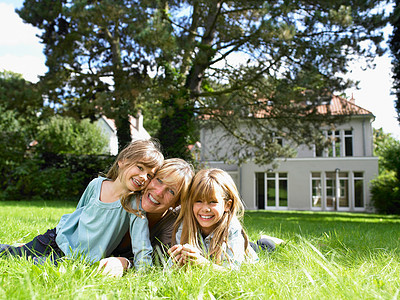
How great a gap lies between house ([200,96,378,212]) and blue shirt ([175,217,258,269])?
20.3 m

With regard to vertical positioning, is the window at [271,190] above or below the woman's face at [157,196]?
below

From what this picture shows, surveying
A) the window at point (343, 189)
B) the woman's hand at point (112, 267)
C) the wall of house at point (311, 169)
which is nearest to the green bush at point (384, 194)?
the wall of house at point (311, 169)

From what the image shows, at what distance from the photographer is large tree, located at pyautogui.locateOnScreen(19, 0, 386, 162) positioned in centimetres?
1028

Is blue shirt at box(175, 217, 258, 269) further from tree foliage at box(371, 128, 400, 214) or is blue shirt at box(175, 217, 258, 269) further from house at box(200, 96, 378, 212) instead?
house at box(200, 96, 378, 212)

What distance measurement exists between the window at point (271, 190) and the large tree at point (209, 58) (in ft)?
32.0

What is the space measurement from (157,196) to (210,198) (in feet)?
1.36

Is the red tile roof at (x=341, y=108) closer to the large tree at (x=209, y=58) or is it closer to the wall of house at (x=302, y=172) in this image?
the large tree at (x=209, y=58)

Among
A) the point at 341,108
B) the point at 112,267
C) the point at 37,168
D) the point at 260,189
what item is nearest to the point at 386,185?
the point at 260,189

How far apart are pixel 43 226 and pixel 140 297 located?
3.30 meters

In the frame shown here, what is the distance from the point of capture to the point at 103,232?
2.62 meters

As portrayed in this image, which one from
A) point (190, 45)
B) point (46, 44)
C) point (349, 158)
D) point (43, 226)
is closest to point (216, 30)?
point (190, 45)

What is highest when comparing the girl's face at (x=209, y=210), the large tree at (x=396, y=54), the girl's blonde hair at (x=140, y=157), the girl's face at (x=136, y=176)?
the large tree at (x=396, y=54)

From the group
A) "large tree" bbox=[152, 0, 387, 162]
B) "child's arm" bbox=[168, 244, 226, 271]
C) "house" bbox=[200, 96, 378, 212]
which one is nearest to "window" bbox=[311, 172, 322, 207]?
"house" bbox=[200, 96, 378, 212]

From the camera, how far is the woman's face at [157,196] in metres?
2.70
